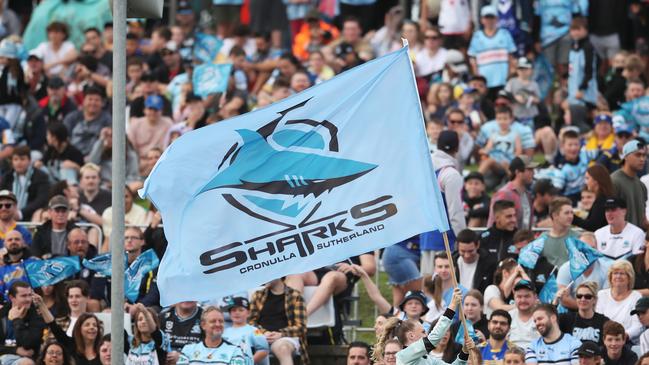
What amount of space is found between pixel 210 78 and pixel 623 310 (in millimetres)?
10348

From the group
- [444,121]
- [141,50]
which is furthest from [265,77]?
[444,121]

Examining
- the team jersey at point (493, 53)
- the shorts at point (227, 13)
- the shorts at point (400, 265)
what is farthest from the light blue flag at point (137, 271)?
the shorts at point (227, 13)

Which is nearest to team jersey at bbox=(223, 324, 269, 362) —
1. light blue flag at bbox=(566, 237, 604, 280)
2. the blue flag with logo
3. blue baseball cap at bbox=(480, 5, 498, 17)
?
the blue flag with logo

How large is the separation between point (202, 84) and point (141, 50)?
3.72m

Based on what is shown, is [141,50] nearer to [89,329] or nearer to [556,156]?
[556,156]

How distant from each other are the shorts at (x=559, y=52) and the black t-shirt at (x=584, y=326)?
40.8 ft

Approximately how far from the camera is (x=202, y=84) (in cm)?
2644

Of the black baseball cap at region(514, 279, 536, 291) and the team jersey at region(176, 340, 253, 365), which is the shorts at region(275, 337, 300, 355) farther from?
the black baseball cap at region(514, 279, 536, 291)

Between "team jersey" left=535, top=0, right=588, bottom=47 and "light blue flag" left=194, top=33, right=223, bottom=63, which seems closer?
"team jersey" left=535, top=0, right=588, bottom=47

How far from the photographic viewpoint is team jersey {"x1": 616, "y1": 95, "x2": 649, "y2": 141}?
2405 centimetres

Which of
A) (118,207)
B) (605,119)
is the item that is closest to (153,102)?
(605,119)

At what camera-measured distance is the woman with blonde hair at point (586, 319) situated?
17.3 metres

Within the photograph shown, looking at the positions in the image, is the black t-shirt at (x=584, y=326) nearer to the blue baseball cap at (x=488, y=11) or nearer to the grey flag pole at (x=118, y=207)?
the grey flag pole at (x=118, y=207)

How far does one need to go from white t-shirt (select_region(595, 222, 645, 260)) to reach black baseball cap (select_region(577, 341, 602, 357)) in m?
2.39
